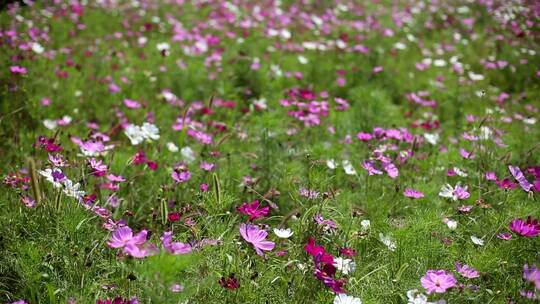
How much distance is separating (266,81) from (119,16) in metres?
2.73

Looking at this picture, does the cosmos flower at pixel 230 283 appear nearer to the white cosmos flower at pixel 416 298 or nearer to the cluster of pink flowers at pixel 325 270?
the cluster of pink flowers at pixel 325 270

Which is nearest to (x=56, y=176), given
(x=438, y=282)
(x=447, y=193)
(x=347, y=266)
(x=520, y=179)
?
(x=347, y=266)

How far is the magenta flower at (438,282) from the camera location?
167cm

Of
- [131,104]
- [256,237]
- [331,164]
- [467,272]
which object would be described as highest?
[256,237]

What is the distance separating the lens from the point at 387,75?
4.90 m

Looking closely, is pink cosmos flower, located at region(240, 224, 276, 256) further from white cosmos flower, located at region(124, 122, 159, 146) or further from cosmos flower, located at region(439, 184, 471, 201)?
white cosmos flower, located at region(124, 122, 159, 146)

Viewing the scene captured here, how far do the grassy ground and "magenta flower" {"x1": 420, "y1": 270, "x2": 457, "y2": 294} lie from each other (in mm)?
83

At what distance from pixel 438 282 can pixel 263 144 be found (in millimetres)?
1481

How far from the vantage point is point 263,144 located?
295 centimetres

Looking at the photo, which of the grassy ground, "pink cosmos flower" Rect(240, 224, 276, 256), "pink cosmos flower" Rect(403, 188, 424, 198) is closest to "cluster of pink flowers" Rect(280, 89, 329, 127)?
the grassy ground

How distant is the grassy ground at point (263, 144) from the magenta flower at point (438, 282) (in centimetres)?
8

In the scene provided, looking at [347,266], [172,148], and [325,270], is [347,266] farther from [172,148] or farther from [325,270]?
[172,148]

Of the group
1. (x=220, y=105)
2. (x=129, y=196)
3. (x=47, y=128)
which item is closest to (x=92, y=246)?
(x=129, y=196)

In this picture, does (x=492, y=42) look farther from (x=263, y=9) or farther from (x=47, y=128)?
(x=47, y=128)
